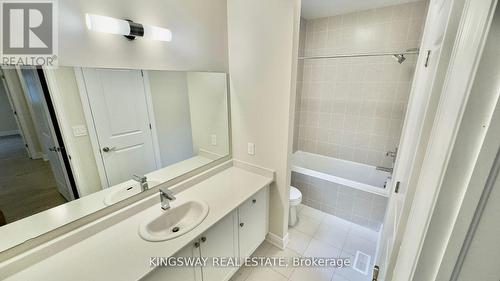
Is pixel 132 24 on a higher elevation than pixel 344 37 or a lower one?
lower

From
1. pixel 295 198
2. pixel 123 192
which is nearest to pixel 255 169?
pixel 295 198

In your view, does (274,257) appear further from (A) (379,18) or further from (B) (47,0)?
(A) (379,18)

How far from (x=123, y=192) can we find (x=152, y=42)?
107cm

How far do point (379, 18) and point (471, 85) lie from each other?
9.64ft

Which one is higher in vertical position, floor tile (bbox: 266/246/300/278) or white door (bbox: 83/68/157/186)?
white door (bbox: 83/68/157/186)

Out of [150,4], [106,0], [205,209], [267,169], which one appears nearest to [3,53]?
[106,0]

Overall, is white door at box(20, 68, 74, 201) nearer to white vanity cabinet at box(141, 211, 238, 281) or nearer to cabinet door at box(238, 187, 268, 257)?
white vanity cabinet at box(141, 211, 238, 281)

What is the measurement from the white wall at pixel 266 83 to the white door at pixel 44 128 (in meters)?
1.33

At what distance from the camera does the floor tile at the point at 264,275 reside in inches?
69.4

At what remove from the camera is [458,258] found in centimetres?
33

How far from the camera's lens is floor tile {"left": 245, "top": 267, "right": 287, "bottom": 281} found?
5.78 feet

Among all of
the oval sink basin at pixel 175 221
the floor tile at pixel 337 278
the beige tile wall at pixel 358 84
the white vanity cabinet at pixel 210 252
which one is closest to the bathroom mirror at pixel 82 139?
the oval sink basin at pixel 175 221

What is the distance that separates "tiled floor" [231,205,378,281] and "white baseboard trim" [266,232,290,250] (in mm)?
36

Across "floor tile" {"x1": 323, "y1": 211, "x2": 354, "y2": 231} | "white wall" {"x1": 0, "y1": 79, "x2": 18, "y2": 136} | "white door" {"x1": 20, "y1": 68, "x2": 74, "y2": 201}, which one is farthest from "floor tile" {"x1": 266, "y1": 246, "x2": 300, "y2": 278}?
"white wall" {"x1": 0, "y1": 79, "x2": 18, "y2": 136}
